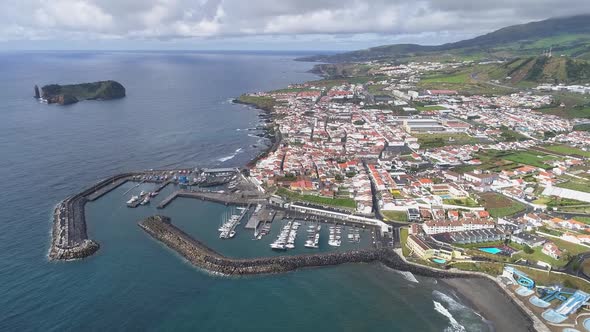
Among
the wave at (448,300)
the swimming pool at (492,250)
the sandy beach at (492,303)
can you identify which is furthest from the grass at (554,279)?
the wave at (448,300)

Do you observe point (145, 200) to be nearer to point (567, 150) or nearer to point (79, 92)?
point (567, 150)

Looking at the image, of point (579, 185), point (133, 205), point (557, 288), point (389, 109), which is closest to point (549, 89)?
point (389, 109)

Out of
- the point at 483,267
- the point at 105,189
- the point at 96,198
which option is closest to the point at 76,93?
the point at 105,189

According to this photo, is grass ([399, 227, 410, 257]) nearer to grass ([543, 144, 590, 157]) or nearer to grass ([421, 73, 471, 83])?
grass ([543, 144, 590, 157])

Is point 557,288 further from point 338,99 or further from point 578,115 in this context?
point 338,99

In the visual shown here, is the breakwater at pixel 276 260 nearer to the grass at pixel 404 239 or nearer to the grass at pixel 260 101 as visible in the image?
the grass at pixel 404 239
